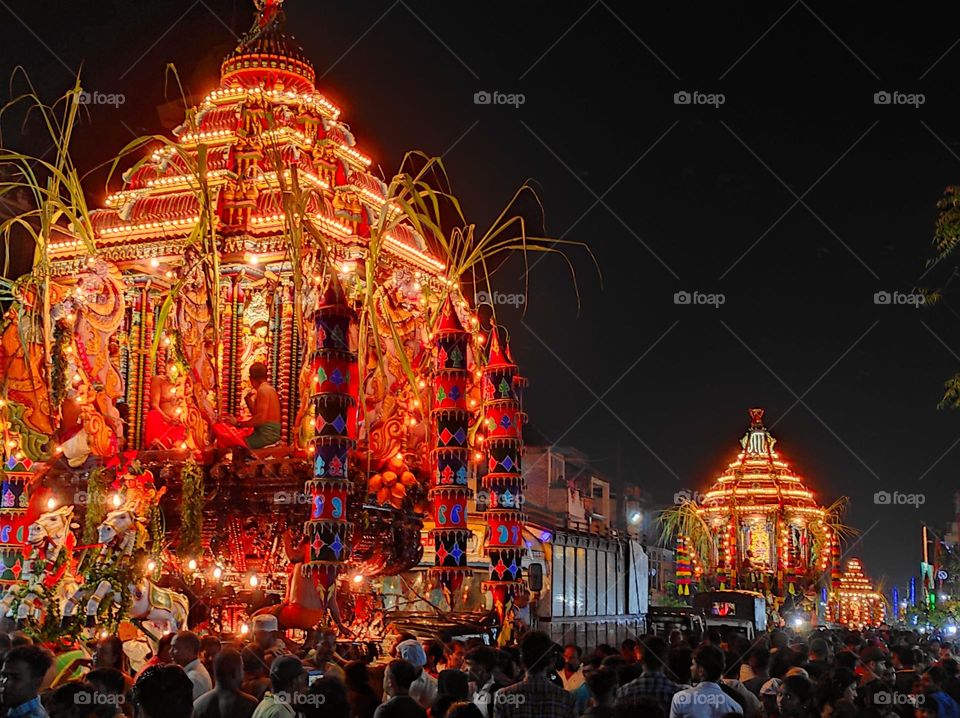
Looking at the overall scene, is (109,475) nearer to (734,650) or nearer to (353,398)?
(353,398)

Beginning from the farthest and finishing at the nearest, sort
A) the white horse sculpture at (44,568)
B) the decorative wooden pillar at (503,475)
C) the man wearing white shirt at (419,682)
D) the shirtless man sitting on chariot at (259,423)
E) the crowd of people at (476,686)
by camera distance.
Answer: the decorative wooden pillar at (503,475), the shirtless man sitting on chariot at (259,423), the white horse sculpture at (44,568), the man wearing white shirt at (419,682), the crowd of people at (476,686)

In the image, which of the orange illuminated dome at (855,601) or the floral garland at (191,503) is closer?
the floral garland at (191,503)

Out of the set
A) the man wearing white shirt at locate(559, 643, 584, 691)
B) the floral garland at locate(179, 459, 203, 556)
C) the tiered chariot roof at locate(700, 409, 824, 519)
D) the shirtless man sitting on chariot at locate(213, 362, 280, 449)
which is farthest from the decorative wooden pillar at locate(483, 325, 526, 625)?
the tiered chariot roof at locate(700, 409, 824, 519)

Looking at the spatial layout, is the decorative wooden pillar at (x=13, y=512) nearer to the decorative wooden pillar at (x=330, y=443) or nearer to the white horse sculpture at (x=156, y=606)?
the white horse sculpture at (x=156, y=606)

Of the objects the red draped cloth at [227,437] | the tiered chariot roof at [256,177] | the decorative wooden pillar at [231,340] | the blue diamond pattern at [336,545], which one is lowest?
the blue diamond pattern at [336,545]

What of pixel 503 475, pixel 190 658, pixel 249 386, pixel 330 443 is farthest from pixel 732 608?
pixel 190 658

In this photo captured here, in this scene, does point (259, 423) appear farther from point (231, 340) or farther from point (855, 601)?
point (855, 601)

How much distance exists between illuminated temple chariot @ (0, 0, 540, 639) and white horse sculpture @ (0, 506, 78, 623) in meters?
0.06

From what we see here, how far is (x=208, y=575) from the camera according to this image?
18359 millimetres

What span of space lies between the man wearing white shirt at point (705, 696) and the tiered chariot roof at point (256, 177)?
11.5 meters

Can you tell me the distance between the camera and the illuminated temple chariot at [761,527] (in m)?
45.6

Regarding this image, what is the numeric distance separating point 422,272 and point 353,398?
4675mm

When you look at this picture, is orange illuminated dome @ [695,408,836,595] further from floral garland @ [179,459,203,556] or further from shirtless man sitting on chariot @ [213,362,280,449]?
floral garland @ [179,459,203,556]

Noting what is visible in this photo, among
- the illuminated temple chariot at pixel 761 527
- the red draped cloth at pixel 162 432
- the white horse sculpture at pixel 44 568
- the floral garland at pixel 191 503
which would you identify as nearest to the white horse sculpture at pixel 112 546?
the white horse sculpture at pixel 44 568
